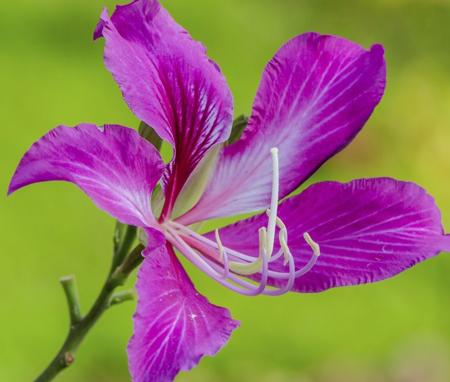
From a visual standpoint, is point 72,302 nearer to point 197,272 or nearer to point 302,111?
point 302,111

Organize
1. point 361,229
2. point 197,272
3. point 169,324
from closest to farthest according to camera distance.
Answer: point 169,324
point 361,229
point 197,272

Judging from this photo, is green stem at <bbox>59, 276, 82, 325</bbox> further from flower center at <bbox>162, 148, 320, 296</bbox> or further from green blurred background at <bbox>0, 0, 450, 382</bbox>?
green blurred background at <bbox>0, 0, 450, 382</bbox>

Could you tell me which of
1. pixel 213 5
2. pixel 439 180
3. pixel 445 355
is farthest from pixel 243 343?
pixel 213 5

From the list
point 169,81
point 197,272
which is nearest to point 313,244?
point 169,81

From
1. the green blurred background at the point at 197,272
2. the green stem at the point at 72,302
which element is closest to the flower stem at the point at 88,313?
the green stem at the point at 72,302

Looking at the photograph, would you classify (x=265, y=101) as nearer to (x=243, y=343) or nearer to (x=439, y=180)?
(x=243, y=343)

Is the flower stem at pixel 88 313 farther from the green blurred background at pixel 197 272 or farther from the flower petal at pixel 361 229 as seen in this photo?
the green blurred background at pixel 197 272
